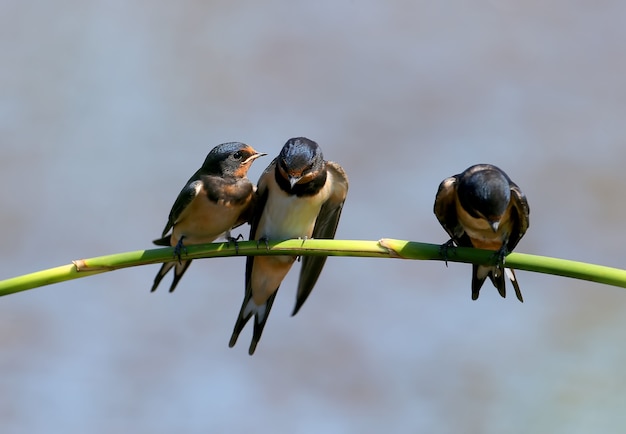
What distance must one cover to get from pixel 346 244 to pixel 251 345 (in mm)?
1540

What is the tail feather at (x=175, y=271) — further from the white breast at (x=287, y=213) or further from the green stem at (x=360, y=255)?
the green stem at (x=360, y=255)

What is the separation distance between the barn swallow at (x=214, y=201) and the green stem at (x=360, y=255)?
0.90m

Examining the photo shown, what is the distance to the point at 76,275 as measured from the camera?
2.12 meters

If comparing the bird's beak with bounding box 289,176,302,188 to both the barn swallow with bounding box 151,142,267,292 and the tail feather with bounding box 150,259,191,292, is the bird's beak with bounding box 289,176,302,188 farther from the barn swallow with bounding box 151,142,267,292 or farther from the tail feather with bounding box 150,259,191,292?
the tail feather with bounding box 150,259,191,292

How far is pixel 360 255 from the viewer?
2.15 meters

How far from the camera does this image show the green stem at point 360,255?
190 centimetres

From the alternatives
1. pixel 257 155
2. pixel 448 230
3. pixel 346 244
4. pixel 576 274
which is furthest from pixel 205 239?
pixel 576 274

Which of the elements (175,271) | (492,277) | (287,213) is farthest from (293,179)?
(492,277)

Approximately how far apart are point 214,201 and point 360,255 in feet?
4.42

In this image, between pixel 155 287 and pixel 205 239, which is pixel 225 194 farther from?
pixel 155 287

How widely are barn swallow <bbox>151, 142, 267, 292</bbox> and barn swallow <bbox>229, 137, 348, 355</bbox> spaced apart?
0.09 m

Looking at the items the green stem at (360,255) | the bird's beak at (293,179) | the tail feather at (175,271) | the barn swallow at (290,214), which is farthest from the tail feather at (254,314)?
the green stem at (360,255)

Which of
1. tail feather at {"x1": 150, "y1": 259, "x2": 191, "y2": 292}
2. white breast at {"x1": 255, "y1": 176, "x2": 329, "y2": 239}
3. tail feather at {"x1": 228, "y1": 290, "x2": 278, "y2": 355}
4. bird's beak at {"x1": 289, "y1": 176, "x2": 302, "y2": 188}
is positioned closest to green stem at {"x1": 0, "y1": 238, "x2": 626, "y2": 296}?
bird's beak at {"x1": 289, "y1": 176, "x2": 302, "y2": 188}

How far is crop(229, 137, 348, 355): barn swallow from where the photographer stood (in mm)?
3320
